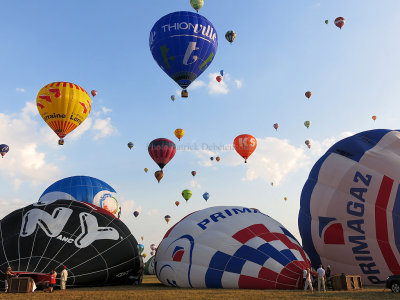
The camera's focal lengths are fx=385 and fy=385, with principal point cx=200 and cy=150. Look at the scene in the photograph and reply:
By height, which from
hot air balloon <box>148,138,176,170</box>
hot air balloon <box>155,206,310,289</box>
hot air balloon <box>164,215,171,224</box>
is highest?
hot air balloon <box>148,138,176,170</box>

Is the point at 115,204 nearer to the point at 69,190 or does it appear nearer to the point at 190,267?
the point at 69,190

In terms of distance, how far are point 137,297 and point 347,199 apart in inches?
298

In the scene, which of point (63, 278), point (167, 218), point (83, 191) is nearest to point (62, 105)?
point (83, 191)

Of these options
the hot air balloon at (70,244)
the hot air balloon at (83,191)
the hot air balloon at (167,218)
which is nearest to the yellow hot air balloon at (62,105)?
the hot air balloon at (83,191)

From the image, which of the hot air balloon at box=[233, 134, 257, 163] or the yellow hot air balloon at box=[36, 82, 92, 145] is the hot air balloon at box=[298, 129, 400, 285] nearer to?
the yellow hot air balloon at box=[36, 82, 92, 145]

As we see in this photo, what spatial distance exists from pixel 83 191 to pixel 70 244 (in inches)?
542

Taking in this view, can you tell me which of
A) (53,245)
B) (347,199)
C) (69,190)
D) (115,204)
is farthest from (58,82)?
(347,199)

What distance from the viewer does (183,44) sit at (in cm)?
2375

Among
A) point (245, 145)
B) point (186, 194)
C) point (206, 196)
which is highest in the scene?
point (245, 145)

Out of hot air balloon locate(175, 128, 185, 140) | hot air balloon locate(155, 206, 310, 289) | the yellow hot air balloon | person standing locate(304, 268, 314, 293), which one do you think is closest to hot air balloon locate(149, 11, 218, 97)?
the yellow hot air balloon

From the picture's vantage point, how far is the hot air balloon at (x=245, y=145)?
34.8 meters

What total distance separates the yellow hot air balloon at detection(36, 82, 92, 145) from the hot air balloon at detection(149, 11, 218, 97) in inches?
238

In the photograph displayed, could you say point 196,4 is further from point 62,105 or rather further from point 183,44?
point 62,105

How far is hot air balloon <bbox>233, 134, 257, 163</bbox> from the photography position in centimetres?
3484
